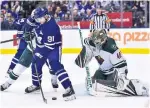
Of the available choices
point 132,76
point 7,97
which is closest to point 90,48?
point 7,97

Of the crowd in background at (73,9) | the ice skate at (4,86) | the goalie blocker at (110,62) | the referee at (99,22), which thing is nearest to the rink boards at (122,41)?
the referee at (99,22)

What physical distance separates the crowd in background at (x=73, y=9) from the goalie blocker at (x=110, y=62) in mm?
3626

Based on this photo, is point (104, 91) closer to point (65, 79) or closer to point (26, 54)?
point (65, 79)

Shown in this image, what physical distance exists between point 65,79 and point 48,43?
14.6 inches

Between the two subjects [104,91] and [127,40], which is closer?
[104,91]

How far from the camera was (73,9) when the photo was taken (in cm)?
839

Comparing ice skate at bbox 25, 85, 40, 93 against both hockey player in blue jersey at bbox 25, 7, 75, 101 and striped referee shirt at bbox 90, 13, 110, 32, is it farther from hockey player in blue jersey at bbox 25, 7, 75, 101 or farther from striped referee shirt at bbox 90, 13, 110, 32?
striped referee shirt at bbox 90, 13, 110, 32

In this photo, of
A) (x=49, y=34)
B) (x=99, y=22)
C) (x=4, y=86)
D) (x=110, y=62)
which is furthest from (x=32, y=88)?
(x=99, y=22)

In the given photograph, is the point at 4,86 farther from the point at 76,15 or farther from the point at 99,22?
the point at 76,15

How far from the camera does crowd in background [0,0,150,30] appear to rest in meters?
7.98

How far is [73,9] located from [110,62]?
415cm

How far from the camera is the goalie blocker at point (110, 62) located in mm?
4219

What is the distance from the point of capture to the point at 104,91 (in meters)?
4.29

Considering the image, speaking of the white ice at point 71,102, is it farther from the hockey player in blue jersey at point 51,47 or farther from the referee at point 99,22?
the referee at point 99,22
